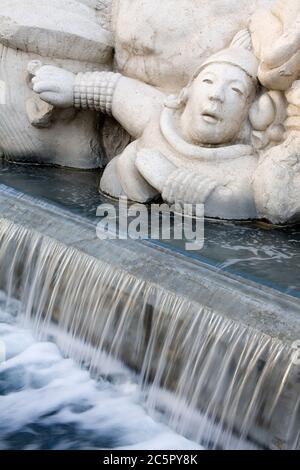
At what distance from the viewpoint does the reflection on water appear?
132 inches

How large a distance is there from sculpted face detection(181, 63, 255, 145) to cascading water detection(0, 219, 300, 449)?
102 centimetres

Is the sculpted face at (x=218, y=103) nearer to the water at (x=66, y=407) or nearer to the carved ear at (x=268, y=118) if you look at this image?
the carved ear at (x=268, y=118)

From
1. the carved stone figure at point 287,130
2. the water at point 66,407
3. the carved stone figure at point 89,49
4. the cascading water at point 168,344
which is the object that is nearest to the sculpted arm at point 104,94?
the carved stone figure at point 89,49

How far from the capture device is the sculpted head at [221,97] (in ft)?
13.5

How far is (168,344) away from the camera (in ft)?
10.4

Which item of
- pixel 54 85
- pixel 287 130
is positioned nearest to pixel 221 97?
pixel 287 130

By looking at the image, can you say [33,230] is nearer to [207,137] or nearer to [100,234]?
[100,234]

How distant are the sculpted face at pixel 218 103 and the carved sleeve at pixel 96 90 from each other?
0.66 metres

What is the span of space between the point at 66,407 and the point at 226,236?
1156mm

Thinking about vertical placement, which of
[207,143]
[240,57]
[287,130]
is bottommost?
[207,143]

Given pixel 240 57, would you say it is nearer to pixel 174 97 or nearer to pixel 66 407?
pixel 174 97

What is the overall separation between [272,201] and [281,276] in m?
0.75

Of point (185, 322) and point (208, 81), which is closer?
point (185, 322)

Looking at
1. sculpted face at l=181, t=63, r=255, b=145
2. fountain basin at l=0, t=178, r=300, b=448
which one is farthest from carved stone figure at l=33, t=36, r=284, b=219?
fountain basin at l=0, t=178, r=300, b=448
